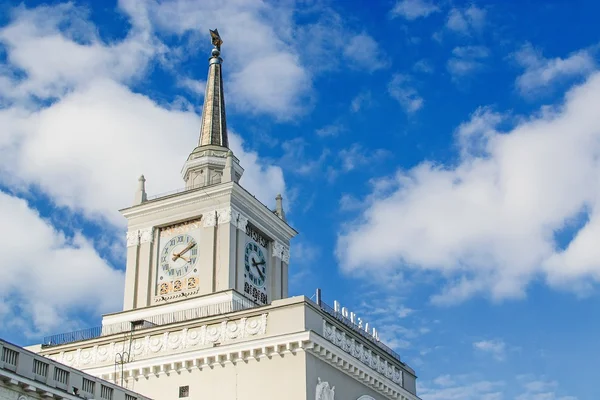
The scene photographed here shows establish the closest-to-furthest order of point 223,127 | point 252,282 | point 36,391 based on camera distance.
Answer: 1. point 36,391
2. point 252,282
3. point 223,127

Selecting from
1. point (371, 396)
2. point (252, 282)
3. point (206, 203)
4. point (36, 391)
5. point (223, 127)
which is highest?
point (223, 127)

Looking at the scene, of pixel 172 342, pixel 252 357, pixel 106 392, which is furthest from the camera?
pixel 172 342

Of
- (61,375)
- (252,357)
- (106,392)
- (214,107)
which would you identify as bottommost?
(106,392)

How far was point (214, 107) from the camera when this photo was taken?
63.1 meters

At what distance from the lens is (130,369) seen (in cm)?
4738

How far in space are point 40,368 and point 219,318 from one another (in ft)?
50.5

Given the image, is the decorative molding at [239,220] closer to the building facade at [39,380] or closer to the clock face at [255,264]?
the clock face at [255,264]

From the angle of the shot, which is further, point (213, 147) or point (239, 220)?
point (213, 147)

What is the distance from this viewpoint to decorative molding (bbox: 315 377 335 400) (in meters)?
43.7

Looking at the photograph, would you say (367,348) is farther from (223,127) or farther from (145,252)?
(223,127)

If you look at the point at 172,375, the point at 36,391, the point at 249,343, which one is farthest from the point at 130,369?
the point at 36,391

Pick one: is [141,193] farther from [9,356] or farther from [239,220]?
[9,356]

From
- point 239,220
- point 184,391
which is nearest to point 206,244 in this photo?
point 239,220

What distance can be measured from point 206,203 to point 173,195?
230 cm
